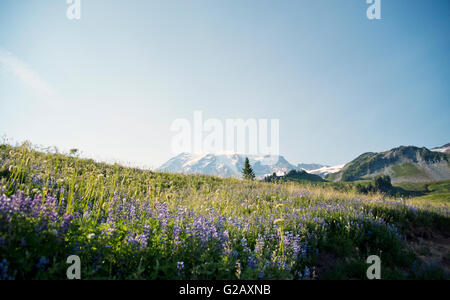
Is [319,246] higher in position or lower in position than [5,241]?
lower

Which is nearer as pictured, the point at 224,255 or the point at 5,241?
the point at 5,241

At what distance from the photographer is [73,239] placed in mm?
2656

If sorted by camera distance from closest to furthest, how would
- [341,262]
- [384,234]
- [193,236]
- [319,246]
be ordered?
1. [193,236]
2. [341,262]
3. [319,246]
4. [384,234]
